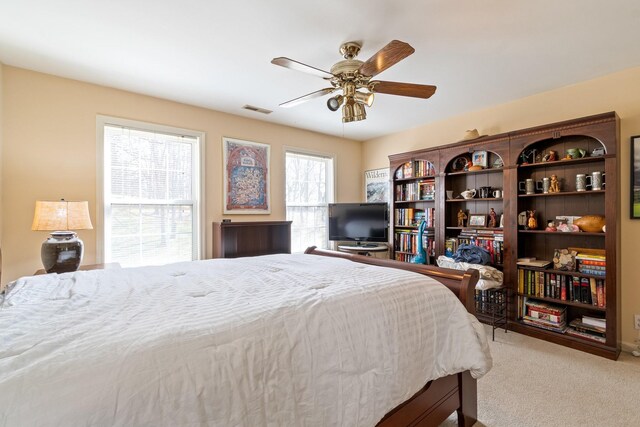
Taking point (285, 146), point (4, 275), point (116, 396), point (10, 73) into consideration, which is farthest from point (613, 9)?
point (4, 275)

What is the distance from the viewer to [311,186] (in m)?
4.93

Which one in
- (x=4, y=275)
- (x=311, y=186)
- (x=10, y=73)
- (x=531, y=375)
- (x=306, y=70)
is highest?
(x=10, y=73)

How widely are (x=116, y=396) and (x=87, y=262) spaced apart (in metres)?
2.86

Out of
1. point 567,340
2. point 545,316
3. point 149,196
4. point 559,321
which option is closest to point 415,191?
point 545,316

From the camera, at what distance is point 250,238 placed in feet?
→ 13.0

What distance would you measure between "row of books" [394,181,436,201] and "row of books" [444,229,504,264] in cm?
65

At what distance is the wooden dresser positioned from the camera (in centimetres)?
372

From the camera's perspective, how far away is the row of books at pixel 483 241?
346 cm

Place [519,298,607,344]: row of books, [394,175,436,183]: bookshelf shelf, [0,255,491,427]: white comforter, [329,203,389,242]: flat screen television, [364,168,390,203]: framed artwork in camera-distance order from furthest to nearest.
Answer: [364,168,390,203]: framed artwork, [329,203,389,242]: flat screen television, [394,175,436,183]: bookshelf shelf, [519,298,607,344]: row of books, [0,255,491,427]: white comforter

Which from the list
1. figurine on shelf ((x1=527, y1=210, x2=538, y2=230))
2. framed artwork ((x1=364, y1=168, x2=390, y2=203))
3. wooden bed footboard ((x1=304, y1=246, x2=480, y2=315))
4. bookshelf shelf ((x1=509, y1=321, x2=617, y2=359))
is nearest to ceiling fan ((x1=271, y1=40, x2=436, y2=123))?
wooden bed footboard ((x1=304, y1=246, x2=480, y2=315))

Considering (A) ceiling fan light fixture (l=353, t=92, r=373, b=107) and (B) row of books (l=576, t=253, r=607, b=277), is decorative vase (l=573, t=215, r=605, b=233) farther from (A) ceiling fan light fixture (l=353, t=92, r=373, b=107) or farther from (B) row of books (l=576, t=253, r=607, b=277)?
(A) ceiling fan light fixture (l=353, t=92, r=373, b=107)

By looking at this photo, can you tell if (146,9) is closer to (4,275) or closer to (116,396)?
(116,396)

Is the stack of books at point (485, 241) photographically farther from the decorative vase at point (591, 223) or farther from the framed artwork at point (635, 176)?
the framed artwork at point (635, 176)

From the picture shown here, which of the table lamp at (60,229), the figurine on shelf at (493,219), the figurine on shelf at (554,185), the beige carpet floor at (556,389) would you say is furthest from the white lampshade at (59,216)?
the figurine on shelf at (554,185)
